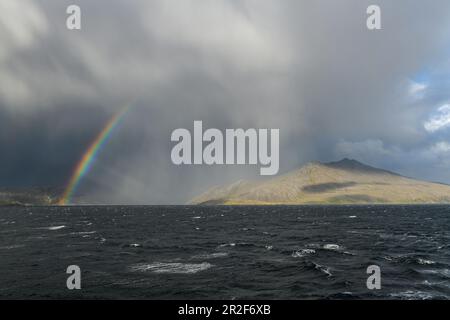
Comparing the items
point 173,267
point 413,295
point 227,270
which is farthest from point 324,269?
point 173,267

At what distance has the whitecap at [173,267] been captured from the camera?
4803 centimetres

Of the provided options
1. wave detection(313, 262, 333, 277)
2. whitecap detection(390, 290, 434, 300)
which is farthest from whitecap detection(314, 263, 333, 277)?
whitecap detection(390, 290, 434, 300)

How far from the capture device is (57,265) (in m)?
54.0

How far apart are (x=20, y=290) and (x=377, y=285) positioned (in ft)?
131

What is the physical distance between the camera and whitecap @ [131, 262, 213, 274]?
4803cm

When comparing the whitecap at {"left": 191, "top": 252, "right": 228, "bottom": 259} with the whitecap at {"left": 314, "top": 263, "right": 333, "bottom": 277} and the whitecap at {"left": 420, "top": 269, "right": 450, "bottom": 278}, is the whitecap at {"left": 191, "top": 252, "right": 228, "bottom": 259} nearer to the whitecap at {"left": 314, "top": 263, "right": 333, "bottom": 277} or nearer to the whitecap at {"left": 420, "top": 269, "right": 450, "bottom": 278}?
the whitecap at {"left": 314, "top": 263, "right": 333, "bottom": 277}

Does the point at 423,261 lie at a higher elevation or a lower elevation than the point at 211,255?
higher

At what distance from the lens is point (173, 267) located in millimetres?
50469

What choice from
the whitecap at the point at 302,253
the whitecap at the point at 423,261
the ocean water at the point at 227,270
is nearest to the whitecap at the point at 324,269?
the ocean water at the point at 227,270

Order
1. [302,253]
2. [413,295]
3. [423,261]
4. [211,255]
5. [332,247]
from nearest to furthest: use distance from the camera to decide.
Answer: [413,295], [423,261], [211,255], [302,253], [332,247]

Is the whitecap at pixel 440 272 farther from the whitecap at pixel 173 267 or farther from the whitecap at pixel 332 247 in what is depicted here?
the whitecap at pixel 173 267

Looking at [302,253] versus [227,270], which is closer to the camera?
[227,270]

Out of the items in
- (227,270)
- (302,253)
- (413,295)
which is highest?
(413,295)

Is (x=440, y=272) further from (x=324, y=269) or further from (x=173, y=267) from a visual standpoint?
(x=173, y=267)
